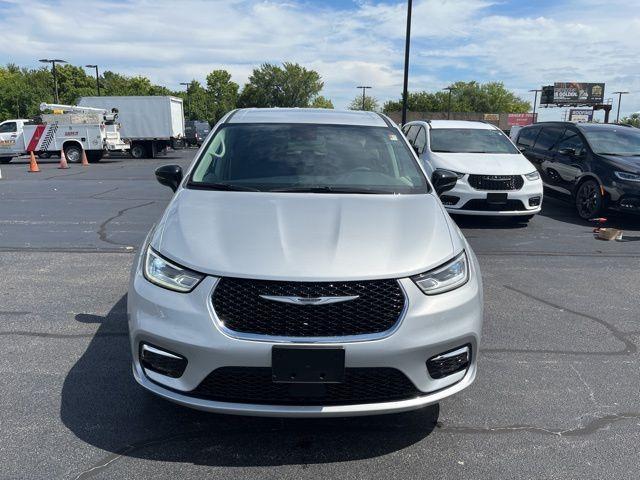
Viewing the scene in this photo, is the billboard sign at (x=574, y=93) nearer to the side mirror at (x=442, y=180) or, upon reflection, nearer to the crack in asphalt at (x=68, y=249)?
the crack in asphalt at (x=68, y=249)

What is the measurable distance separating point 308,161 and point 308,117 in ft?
2.47

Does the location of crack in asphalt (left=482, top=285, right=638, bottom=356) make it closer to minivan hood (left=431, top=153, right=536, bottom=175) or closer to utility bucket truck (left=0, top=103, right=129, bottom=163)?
minivan hood (left=431, top=153, right=536, bottom=175)

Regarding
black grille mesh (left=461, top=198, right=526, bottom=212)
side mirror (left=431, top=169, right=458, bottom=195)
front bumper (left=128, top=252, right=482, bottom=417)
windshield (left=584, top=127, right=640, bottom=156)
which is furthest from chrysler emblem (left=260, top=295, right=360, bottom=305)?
windshield (left=584, top=127, right=640, bottom=156)

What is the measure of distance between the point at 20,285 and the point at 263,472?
3.91m

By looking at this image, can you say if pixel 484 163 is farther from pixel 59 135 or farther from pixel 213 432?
pixel 59 135

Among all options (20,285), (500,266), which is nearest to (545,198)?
(500,266)

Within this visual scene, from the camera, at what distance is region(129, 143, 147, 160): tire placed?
26375 millimetres

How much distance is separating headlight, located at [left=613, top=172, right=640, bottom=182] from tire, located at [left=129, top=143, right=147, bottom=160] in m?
22.7

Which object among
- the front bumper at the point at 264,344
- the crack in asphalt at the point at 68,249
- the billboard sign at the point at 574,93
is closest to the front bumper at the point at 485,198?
the crack in asphalt at the point at 68,249

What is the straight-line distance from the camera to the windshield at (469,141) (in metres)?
9.41

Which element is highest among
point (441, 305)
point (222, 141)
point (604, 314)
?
point (222, 141)

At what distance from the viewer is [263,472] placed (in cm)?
254

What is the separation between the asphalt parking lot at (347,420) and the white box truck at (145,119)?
21.3 m

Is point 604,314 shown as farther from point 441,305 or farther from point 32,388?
point 32,388
